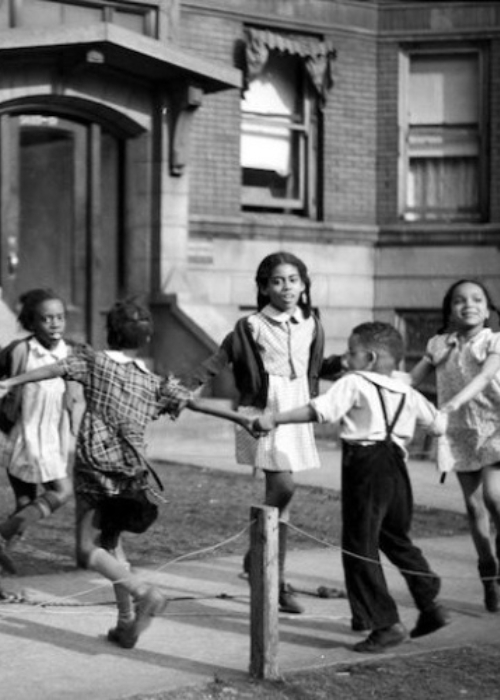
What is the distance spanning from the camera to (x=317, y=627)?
8.00 m

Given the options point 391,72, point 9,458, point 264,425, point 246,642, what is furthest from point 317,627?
point 391,72

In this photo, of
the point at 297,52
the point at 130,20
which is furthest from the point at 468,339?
the point at 297,52

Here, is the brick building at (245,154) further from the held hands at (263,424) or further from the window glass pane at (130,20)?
the held hands at (263,424)

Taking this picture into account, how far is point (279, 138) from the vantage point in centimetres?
2034

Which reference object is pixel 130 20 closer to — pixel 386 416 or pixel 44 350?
pixel 44 350

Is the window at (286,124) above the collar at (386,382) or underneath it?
above

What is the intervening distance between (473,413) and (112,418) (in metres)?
2.11

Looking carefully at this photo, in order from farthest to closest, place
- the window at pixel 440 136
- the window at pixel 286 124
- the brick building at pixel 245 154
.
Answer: the window at pixel 440 136 < the window at pixel 286 124 < the brick building at pixel 245 154

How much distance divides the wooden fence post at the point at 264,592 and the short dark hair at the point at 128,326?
4.08 feet

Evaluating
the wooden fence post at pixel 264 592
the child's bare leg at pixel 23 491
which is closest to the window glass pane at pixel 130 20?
the child's bare leg at pixel 23 491

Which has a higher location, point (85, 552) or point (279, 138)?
point (279, 138)

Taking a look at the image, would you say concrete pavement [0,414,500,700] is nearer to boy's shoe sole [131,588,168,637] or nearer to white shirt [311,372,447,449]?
boy's shoe sole [131,588,168,637]

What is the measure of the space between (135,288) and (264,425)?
416 inches

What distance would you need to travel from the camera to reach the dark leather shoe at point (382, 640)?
745 centimetres
